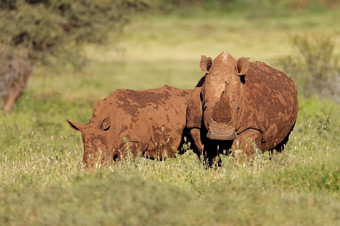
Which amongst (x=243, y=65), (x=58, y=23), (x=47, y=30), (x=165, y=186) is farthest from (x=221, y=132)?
(x=58, y=23)

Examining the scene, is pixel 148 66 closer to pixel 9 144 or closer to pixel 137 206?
pixel 9 144

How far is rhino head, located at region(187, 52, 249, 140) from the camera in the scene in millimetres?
8062

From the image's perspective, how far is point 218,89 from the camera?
831 cm

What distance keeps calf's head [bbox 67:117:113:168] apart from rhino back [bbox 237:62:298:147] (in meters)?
1.86

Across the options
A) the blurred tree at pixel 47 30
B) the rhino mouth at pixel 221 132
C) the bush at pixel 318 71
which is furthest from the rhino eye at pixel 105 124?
the bush at pixel 318 71

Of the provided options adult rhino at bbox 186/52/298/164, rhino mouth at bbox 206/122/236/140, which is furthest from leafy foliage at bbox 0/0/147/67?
rhino mouth at bbox 206/122/236/140

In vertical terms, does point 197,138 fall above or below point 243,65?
below

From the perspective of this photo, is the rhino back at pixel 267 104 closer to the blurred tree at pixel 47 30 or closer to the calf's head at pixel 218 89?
the calf's head at pixel 218 89

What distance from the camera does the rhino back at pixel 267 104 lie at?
A: 8.62 m

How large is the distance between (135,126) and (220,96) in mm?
1792

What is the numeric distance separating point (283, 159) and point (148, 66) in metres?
31.8

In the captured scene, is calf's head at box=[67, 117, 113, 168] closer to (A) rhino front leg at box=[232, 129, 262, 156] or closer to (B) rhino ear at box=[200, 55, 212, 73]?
(B) rhino ear at box=[200, 55, 212, 73]

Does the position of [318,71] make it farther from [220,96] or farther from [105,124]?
[220,96]

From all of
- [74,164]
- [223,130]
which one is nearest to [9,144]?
[74,164]
